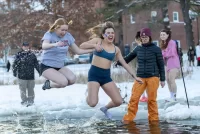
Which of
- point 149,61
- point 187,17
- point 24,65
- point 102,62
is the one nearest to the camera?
point 102,62

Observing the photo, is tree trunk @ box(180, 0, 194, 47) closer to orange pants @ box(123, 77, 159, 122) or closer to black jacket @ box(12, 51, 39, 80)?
black jacket @ box(12, 51, 39, 80)

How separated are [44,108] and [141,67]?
319 cm

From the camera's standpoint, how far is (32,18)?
1463 inches

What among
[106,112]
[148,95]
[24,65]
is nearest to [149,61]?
[148,95]

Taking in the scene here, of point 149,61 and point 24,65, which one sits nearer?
point 149,61

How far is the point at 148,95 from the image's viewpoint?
27.9ft

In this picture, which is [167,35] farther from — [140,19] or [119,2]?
[140,19]

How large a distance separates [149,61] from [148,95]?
0.66 meters

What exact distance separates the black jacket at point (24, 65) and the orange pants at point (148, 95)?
12.7 ft

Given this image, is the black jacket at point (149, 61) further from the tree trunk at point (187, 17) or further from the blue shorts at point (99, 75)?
the tree trunk at point (187, 17)

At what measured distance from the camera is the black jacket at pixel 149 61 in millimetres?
8398

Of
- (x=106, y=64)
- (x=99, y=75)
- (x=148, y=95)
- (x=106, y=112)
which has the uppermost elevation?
(x=106, y=64)


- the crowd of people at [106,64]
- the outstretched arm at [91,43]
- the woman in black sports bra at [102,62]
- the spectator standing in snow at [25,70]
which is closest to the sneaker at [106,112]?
the crowd of people at [106,64]

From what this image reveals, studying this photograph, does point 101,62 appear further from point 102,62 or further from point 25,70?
point 25,70
